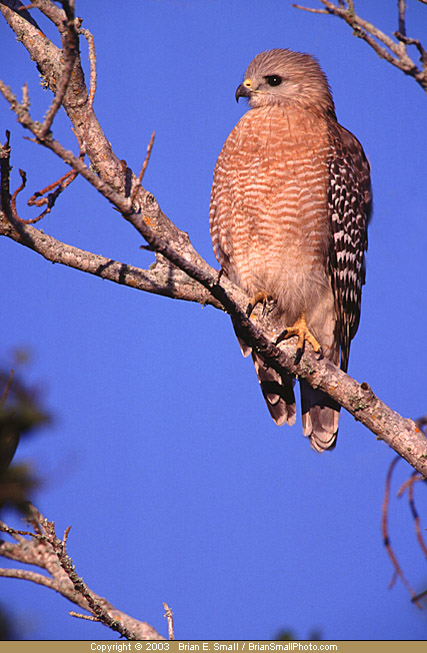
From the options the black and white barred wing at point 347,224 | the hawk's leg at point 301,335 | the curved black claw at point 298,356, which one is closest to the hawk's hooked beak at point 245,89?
the black and white barred wing at point 347,224

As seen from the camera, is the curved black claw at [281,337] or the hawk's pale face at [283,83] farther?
the hawk's pale face at [283,83]

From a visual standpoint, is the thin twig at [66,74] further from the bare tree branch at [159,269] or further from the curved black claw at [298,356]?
the curved black claw at [298,356]

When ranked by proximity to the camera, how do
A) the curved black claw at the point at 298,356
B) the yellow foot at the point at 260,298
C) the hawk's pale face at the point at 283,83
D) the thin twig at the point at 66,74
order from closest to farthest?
1. the thin twig at the point at 66,74
2. the curved black claw at the point at 298,356
3. the yellow foot at the point at 260,298
4. the hawk's pale face at the point at 283,83

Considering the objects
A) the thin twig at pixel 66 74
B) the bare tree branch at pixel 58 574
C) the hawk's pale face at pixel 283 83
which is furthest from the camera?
the hawk's pale face at pixel 283 83

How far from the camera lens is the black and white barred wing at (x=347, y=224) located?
168 inches

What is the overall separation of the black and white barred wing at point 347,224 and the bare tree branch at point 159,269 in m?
0.80

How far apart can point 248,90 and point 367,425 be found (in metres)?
2.67

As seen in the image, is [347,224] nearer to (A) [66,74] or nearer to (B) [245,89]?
(B) [245,89]

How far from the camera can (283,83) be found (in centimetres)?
470

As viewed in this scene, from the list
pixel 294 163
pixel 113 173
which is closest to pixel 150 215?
pixel 113 173

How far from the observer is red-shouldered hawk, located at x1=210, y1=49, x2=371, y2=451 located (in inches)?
165

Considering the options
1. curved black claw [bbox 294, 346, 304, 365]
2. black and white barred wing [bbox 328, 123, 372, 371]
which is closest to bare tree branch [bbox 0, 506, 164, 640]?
curved black claw [bbox 294, 346, 304, 365]

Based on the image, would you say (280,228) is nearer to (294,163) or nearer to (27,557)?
(294,163)

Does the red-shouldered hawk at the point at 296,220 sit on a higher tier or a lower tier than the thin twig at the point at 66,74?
higher
